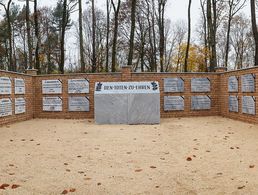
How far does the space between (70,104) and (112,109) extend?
119 inches

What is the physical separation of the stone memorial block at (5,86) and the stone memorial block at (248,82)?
334 inches

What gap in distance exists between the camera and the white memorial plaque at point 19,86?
40.9ft

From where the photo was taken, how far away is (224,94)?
13672mm

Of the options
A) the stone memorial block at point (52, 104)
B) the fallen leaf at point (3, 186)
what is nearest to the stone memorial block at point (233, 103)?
the stone memorial block at point (52, 104)

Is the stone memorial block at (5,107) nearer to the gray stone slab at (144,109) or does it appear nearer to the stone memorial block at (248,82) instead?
the gray stone slab at (144,109)

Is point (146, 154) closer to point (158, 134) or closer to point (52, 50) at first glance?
point (158, 134)

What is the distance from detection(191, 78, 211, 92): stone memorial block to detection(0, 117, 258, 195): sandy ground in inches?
180

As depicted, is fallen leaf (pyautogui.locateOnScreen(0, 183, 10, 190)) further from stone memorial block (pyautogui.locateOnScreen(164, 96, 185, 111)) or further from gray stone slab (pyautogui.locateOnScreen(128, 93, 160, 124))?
stone memorial block (pyautogui.locateOnScreen(164, 96, 185, 111))

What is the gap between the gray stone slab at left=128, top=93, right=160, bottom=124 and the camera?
451 inches

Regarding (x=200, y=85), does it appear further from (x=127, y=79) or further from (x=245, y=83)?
(x=127, y=79)

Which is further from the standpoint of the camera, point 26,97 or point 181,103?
point 181,103

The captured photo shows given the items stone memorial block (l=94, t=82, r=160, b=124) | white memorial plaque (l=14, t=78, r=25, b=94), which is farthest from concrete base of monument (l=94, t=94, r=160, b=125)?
white memorial plaque (l=14, t=78, r=25, b=94)

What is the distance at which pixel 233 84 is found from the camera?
41.6 ft

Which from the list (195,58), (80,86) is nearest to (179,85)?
(80,86)
